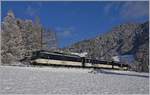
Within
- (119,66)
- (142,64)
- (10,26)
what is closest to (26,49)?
(10,26)

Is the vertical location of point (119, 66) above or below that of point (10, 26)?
below

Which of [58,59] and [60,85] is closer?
[60,85]

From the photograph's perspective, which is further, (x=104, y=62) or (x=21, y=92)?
(x=104, y=62)

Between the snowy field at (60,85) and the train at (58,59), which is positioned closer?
the snowy field at (60,85)

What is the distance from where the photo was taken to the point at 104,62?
64.7 meters

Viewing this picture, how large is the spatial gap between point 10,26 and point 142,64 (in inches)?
2190

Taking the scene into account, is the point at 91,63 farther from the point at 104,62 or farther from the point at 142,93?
the point at 142,93

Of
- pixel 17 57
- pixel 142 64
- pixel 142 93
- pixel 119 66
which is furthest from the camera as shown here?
pixel 142 64

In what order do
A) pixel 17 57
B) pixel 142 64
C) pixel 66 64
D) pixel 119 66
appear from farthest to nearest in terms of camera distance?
pixel 142 64
pixel 119 66
pixel 17 57
pixel 66 64

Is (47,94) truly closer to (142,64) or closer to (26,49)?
(26,49)

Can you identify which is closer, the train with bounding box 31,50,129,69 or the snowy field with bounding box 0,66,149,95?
the snowy field with bounding box 0,66,149,95

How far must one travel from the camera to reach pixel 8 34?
52.3m

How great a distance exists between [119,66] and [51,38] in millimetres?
17200

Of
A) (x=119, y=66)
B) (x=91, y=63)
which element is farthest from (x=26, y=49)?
(x=119, y=66)
